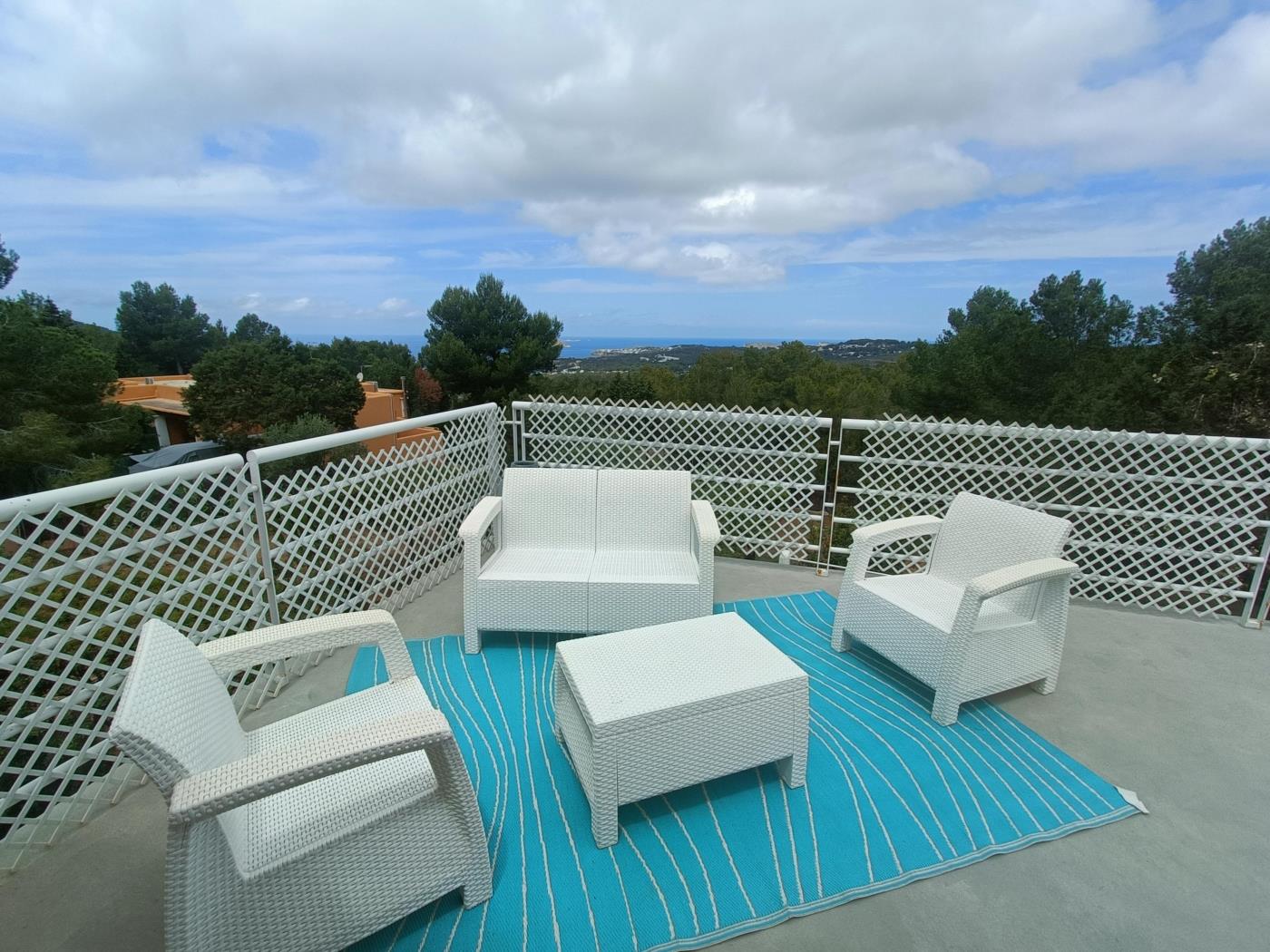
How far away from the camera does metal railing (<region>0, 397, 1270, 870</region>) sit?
187cm

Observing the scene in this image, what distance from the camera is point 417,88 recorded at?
222 inches

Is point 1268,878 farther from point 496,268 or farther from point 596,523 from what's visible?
point 496,268

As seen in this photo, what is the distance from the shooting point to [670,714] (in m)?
1.75

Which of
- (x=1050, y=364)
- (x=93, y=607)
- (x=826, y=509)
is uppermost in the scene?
(x=1050, y=364)

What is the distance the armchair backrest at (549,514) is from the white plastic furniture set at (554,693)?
1 cm

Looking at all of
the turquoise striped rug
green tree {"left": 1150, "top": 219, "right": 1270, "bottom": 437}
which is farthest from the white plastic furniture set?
green tree {"left": 1150, "top": 219, "right": 1270, "bottom": 437}

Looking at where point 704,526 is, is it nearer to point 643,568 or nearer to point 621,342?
point 643,568

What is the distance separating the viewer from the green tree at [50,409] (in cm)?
1023

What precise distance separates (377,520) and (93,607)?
4.24ft

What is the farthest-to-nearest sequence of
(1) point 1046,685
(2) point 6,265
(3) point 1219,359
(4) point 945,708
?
(2) point 6,265, (3) point 1219,359, (1) point 1046,685, (4) point 945,708

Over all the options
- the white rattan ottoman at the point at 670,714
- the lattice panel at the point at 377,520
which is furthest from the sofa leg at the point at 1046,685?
the lattice panel at the point at 377,520

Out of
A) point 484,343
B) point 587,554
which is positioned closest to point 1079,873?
point 587,554

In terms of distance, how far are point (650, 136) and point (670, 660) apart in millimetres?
7986

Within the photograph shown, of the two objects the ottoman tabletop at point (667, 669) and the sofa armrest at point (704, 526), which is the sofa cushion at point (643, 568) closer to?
the sofa armrest at point (704, 526)
